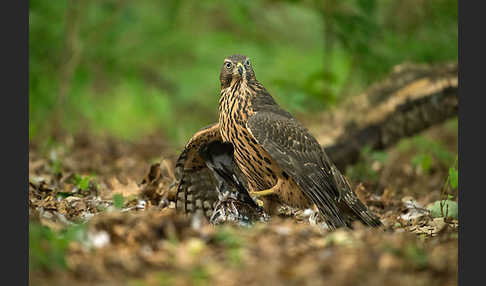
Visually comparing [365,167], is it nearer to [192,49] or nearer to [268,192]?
Result: [268,192]

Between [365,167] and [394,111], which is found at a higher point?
[394,111]

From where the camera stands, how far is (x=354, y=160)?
752 centimetres

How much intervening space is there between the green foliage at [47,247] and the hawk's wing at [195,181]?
1838mm

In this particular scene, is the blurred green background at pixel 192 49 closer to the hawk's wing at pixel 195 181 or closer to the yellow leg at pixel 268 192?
the yellow leg at pixel 268 192

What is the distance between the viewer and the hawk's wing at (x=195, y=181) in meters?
5.10

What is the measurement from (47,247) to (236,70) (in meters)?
2.98

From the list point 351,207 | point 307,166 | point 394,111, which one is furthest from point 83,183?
point 394,111

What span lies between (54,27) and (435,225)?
23.7ft

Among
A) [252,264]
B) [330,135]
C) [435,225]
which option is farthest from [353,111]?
[252,264]

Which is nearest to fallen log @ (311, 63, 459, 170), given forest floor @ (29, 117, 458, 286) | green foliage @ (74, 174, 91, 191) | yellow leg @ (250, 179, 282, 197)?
yellow leg @ (250, 179, 282, 197)

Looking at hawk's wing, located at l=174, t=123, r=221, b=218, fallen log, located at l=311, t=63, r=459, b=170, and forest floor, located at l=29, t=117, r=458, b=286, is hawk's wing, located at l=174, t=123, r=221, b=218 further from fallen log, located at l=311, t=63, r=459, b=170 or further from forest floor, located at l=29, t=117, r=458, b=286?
fallen log, located at l=311, t=63, r=459, b=170

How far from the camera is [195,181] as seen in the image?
5.18 m

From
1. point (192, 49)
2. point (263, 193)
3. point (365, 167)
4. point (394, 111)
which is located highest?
point (192, 49)

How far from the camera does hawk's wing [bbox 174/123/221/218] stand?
510 centimetres
